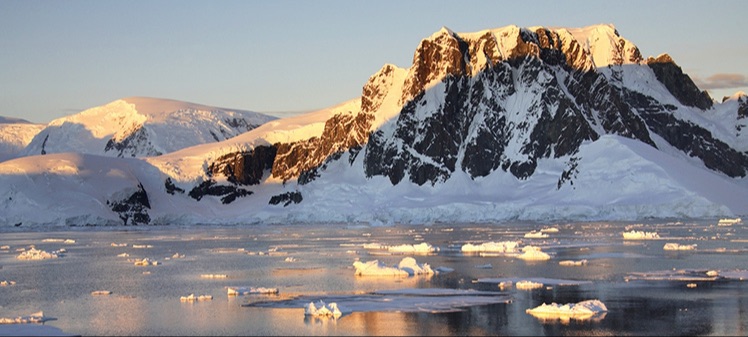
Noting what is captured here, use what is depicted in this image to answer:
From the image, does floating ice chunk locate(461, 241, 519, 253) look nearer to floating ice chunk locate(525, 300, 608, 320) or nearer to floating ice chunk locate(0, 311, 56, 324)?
floating ice chunk locate(525, 300, 608, 320)

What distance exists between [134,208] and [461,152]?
47.6 metres

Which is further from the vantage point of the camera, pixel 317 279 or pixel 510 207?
pixel 510 207

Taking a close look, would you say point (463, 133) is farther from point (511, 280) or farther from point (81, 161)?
point (511, 280)

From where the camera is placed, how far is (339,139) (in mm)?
153500

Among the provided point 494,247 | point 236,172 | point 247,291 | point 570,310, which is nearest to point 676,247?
point 494,247

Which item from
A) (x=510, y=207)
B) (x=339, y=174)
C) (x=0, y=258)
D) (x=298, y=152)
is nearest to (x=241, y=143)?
(x=298, y=152)

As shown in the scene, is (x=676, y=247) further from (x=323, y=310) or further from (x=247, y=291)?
(x=323, y=310)

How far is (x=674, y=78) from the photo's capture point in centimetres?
16338

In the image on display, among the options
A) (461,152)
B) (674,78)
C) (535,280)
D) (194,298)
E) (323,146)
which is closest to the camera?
(194,298)

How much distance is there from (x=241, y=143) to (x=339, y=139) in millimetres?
19006

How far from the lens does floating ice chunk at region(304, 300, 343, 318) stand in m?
31.2

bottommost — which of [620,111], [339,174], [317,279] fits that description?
[317,279]

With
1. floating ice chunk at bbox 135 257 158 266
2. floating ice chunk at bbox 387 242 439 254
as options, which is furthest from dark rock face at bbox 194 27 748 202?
floating ice chunk at bbox 135 257 158 266

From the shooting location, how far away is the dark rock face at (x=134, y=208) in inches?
5384
